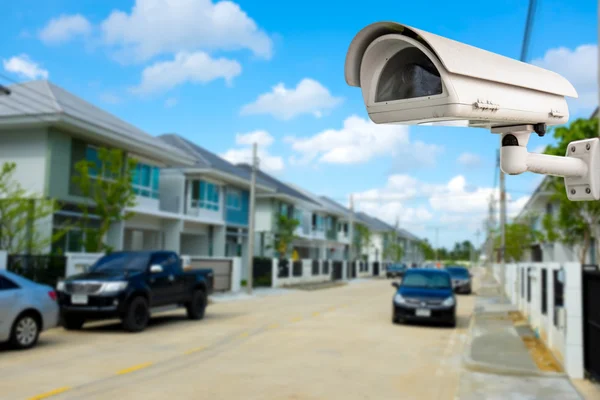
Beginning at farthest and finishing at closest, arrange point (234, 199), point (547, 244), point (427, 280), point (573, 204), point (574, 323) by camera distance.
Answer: point (547, 244) < point (234, 199) < point (573, 204) < point (427, 280) < point (574, 323)

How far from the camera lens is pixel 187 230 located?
3738cm

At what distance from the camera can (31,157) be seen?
940 inches

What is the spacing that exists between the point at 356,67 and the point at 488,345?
10932 mm

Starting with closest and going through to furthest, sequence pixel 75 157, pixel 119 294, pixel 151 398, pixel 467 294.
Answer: pixel 151 398
pixel 119 294
pixel 75 157
pixel 467 294

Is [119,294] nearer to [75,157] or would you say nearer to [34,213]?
[34,213]

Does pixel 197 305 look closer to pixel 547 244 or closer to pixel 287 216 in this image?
pixel 547 244

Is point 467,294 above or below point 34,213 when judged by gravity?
below

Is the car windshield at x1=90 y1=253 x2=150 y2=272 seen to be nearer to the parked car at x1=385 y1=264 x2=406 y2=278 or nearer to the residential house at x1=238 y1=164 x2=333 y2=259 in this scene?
the residential house at x1=238 y1=164 x2=333 y2=259

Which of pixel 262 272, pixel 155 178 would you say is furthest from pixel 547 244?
pixel 155 178

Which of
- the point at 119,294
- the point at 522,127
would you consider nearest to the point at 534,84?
the point at 522,127

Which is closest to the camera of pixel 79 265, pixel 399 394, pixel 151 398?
pixel 151 398

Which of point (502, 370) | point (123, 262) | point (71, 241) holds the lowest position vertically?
point (502, 370)

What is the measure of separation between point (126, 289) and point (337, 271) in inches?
1613

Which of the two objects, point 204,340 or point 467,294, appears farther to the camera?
point 467,294
